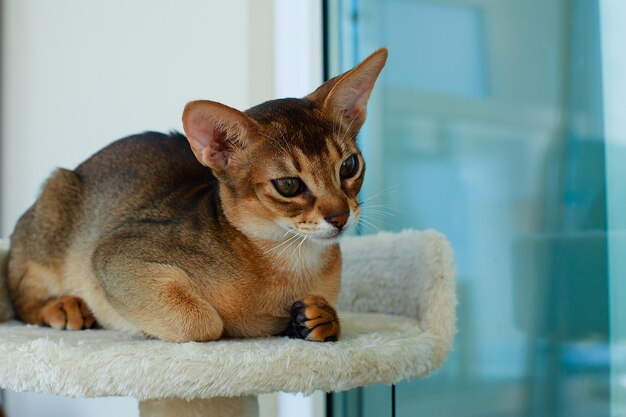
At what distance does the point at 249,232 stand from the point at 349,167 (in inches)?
7.7

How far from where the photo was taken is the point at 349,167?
3.66 feet

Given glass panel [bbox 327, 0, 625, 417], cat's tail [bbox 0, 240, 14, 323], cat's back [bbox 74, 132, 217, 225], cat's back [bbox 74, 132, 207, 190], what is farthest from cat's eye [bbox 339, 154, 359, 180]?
cat's tail [bbox 0, 240, 14, 323]

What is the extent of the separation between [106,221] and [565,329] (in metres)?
0.93

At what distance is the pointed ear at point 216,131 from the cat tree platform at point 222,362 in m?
0.29

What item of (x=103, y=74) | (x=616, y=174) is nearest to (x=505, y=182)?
(x=616, y=174)

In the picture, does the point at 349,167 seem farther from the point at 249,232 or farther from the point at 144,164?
the point at 144,164

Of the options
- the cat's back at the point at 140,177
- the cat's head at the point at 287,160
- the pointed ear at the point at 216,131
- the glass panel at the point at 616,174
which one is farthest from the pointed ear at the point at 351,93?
the glass panel at the point at 616,174

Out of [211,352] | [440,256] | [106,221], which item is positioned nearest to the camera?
[211,352]

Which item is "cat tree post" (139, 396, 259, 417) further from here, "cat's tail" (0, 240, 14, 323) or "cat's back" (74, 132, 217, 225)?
"cat's tail" (0, 240, 14, 323)

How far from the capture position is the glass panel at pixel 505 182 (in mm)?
1273

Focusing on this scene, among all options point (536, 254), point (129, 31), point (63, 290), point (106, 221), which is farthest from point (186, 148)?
point (129, 31)

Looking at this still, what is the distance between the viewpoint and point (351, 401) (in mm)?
1858

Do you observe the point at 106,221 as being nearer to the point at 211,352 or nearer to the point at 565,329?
the point at 211,352

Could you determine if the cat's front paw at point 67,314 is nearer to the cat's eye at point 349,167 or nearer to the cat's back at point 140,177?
the cat's back at point 140,177
